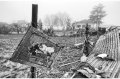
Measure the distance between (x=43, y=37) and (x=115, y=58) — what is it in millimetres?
4322

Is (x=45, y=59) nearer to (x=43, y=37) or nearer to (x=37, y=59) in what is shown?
(x=37, y=59)

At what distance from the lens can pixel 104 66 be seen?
14.8ft

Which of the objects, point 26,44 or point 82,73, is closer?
point 26,44

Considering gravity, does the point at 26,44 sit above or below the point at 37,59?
above

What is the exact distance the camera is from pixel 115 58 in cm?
512

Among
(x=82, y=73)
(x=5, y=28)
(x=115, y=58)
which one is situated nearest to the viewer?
(x=82, y=73)

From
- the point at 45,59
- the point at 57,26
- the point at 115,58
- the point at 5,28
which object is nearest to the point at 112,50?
the point at 115,58

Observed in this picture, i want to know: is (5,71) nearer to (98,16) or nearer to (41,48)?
(41,48)

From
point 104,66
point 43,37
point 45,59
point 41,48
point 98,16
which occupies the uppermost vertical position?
point 98,16

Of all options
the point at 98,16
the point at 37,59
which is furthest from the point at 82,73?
the point at 98,16

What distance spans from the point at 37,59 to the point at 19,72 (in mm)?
4644

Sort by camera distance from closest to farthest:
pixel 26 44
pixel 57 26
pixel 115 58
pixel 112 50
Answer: pixel 26 44, pixel 115 58, pixel 112 50, pixel 57 26

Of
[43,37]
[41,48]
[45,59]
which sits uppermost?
[43,37]

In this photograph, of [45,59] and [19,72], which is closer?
[45,59]
